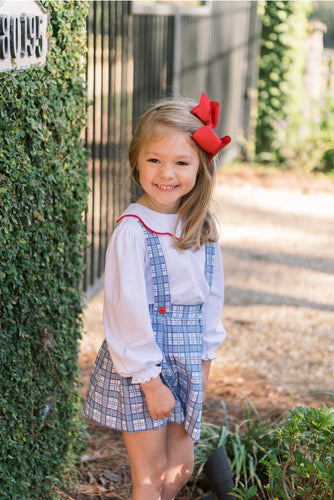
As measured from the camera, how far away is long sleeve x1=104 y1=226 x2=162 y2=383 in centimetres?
206

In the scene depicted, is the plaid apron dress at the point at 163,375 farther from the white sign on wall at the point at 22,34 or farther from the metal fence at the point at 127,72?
the white sign on wall at the point at 22,34

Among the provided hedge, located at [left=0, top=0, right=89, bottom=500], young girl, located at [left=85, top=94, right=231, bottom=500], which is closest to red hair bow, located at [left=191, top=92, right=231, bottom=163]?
young girl, located at [left=85, top=94, right=231, bottom=500]

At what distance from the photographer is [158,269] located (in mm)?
2158

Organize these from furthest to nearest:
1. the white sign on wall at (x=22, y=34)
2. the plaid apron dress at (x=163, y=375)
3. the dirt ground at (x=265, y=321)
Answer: the dirt ground at (x=265, y=321) < the plaid apron dress at (x=163, y=375) < the white sign on wall at (x=22, y=34)

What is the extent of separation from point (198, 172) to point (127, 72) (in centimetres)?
326

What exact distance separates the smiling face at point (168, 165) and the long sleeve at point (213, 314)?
11.4 inches

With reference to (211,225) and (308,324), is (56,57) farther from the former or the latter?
(308,324)

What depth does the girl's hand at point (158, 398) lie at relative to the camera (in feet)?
6.86

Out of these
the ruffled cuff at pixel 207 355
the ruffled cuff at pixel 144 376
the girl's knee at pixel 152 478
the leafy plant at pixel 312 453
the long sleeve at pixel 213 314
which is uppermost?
the long sleeve at pixel 213 314

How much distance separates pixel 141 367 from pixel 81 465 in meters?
1.03

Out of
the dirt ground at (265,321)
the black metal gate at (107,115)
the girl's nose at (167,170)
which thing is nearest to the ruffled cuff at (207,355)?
the girl's nose at (167,170)

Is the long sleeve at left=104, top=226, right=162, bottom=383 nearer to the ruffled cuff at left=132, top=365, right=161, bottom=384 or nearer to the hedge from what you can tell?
the ruffled cuff at left=132, top=365, right=161, bottom=384

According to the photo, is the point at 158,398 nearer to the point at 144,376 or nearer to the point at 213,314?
the point at 144,376

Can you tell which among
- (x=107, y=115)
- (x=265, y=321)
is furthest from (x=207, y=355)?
(x=107, y=115)
